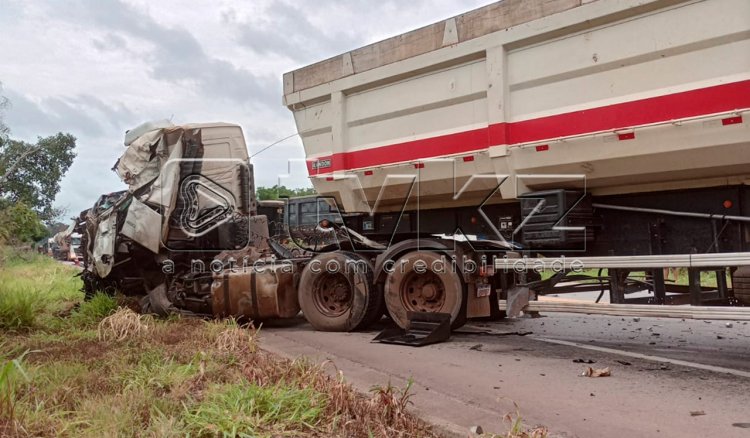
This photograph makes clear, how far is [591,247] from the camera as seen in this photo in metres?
5.15

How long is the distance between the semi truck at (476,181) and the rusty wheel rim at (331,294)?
0.9 inches

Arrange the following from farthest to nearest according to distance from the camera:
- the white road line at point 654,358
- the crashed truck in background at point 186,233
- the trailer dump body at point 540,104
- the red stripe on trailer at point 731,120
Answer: the crashed truck in background at point 186,233 < the white road line at point 654,358 < the trailer dump body at point 540,104 < the red stripe on trailer at point 731,120

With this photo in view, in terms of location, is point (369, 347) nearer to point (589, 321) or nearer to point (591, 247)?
point (591, 247)

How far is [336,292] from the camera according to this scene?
6.79 metres

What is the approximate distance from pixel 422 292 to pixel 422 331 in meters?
0.45

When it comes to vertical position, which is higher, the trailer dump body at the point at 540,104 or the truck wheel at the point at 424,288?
the trailer dump body at the point at 540,104

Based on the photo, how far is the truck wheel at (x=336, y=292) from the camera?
6355 millimetres

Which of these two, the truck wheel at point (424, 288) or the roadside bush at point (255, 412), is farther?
the truck wheel at point (424, 288)

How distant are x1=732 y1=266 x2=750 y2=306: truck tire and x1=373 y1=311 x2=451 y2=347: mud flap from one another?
2450 millimetres

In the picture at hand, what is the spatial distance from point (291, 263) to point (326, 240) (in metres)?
0.51

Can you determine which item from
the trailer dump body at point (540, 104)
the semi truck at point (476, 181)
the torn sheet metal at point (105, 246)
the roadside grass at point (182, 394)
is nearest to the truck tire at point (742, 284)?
the semi truck at point (476, 181)

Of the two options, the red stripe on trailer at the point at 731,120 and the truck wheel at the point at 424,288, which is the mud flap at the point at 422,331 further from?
the red stripe on trailer at the point at 731,120

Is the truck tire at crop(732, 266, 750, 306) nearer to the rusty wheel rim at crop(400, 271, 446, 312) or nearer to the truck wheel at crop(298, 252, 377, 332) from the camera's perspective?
the rusty wheel rim at crop(400, 271, 446, 312)

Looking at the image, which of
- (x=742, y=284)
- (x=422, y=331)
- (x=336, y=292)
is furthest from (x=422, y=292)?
(x=742, y=284)
